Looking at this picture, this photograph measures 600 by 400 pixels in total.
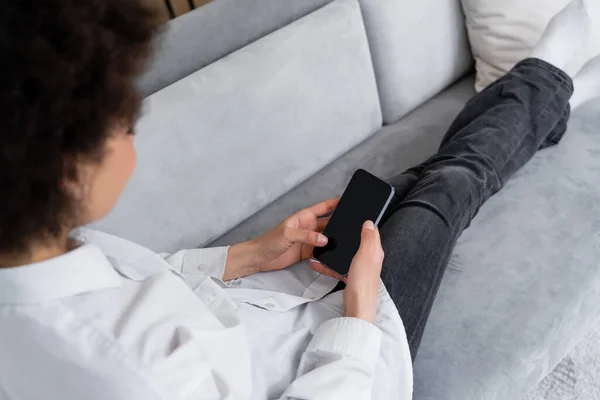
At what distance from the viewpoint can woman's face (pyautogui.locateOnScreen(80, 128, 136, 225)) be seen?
0.53 meters

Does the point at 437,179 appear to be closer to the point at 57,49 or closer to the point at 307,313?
the point at 307,313

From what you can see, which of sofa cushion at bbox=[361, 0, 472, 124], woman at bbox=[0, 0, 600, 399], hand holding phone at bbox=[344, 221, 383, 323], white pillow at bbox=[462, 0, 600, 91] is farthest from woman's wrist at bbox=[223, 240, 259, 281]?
white pillow at bbox=[462, 0, 600, 91]

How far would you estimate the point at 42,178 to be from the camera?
468 millimetres

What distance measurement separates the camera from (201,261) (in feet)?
3.20

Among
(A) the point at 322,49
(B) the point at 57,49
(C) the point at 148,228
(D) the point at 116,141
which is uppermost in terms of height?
(B) the point at 57,49

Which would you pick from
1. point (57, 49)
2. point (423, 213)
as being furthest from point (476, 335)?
point (57, 49)

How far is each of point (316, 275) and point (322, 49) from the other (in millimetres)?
527

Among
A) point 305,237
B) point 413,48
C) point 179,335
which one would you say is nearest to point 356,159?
point 413,48

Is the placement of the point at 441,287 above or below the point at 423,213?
below

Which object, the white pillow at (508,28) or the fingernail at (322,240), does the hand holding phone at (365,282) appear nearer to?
the fingernail at (322,240)

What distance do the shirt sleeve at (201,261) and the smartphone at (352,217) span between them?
0.17 meters

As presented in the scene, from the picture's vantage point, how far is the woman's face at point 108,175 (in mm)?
526

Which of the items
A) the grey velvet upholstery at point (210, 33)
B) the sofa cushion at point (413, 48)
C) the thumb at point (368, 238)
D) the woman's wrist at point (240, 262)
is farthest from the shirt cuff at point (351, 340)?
the sofa cushion at point (413, 48)

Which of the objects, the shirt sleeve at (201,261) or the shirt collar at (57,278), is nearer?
the shirt collar at (57,278)
